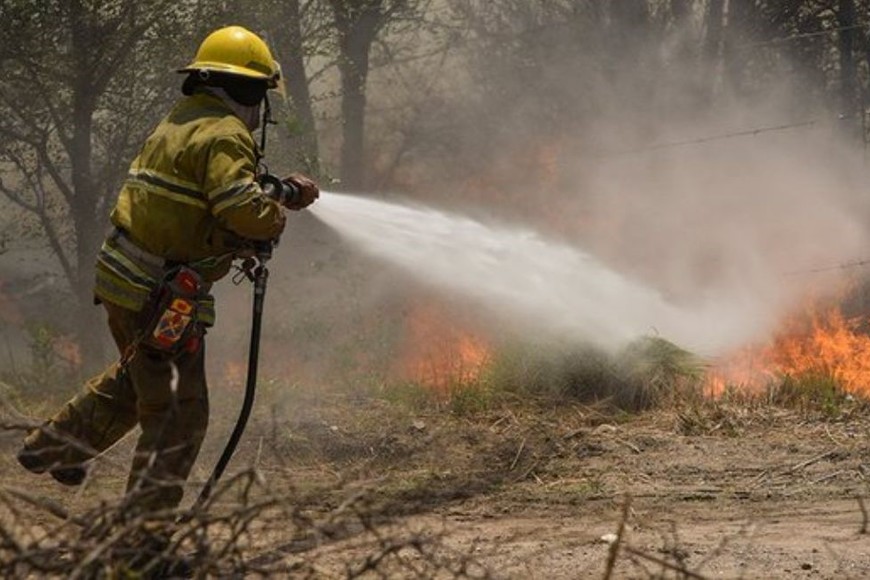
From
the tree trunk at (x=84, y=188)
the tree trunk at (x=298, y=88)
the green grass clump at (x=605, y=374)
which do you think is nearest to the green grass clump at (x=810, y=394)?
the green grass clump at (x=605, y=374)

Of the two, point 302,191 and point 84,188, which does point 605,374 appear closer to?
point 302,191

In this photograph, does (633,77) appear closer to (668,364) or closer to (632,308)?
(632,308)

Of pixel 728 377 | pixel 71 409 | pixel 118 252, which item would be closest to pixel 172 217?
pixel 118 252

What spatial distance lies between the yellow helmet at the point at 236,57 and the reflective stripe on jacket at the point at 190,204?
20cm

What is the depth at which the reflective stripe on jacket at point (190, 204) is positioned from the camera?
514 centimetres

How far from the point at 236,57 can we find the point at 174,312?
41.6 inches

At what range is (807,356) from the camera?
1055cm

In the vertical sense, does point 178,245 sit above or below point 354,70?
below

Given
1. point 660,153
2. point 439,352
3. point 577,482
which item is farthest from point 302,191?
point 660,153

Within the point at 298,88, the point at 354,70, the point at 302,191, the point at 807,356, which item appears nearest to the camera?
the point at 302,191

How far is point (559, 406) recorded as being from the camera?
8.38 meters

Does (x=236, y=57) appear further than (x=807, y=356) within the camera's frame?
No

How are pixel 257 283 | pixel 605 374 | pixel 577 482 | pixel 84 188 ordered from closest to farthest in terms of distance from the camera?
1. pixel 257 283
2. pixel 577 482
3. pixel 605 374
4. pixel 84 188

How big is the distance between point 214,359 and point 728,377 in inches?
172
